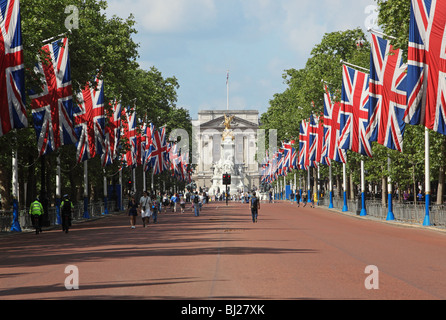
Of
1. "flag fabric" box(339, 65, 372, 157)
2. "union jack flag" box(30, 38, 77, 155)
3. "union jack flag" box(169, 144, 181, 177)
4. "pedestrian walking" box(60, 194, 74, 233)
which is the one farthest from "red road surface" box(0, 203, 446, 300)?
"union jack flag" box(169, 144, 181, 177)

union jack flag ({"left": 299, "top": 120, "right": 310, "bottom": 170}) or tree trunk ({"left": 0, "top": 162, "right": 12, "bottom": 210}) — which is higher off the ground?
union jack flag ({"left": 299, "top": 120, "right": 310, "bottom": 170})

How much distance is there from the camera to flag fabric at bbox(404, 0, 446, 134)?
2834 centimetres

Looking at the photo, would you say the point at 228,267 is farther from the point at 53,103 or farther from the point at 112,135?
the point at 112,135

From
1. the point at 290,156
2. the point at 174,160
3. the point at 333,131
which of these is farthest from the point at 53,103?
the point at 174,160

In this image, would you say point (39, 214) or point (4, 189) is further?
point (4, 189)

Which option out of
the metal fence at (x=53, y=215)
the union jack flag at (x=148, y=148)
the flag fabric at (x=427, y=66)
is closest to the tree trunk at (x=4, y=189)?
the metal fence at (x=53, y=215)

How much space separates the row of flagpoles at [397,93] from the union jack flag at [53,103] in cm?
1362

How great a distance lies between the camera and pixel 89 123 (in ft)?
150

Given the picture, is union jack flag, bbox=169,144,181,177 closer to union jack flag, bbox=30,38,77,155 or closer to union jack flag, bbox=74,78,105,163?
union jack flag, bbox=74,78,105,163

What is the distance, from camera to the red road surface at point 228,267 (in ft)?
45.3

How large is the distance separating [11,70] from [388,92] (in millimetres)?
15827

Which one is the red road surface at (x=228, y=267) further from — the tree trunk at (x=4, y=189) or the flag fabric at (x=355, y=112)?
the tree trunk at (x=4, y=189)

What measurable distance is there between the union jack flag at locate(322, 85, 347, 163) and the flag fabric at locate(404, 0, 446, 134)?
1978 centimetres
